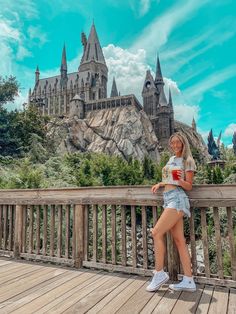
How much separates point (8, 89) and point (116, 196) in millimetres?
21671

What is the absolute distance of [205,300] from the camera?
7.68ft

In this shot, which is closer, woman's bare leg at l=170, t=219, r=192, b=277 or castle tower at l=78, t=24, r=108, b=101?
woman's bare leg at l=170, t=219, r=192, b=277

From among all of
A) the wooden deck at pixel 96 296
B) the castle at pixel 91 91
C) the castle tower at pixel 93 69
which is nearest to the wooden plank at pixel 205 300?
the wooden deck at pixel 96 296

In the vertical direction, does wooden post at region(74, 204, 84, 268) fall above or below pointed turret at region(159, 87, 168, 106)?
below

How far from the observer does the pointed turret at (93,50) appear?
79500 millimetres

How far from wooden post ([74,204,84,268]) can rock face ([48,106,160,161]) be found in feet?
141

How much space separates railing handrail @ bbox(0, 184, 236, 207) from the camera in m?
2.74

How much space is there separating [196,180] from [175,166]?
15.3m

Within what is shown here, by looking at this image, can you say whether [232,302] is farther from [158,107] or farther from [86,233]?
[158,107]

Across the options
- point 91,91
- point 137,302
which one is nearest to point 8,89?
point 137,302

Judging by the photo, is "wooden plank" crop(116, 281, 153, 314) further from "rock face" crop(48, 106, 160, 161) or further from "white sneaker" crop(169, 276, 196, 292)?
"rock face" crop(48, 106, 160, 161)

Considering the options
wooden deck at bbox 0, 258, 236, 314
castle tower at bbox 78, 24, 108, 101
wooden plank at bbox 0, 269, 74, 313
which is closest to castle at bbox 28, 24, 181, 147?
castle tower at bbox 78, 24, 108, 101

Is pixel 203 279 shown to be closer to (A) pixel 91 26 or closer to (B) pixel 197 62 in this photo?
(B) pixel 197 62

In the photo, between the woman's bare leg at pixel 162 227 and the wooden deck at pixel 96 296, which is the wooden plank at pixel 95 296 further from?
the woman's bare leg at pixel 162 227
